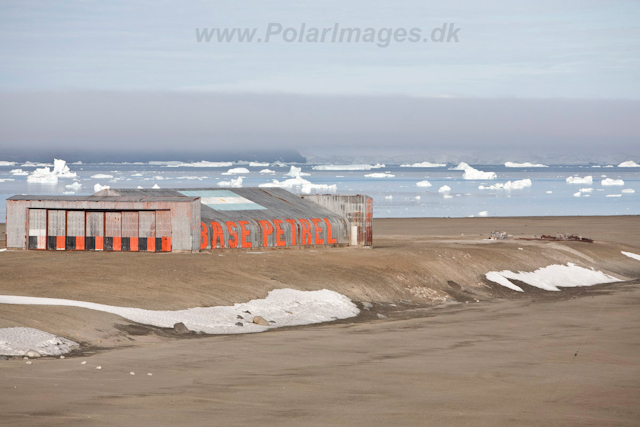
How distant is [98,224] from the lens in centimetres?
3184

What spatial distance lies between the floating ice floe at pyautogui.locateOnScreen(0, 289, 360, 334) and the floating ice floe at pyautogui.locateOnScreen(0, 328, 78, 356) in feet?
9.62

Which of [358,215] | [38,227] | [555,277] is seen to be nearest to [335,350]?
[38,227]

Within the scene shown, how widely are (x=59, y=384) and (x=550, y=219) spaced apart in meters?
64.7

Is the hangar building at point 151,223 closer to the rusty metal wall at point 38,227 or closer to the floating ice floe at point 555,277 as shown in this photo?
the rusty metal wall at point 38,227

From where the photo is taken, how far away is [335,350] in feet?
59.4

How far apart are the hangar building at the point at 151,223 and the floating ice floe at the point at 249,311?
7.23m

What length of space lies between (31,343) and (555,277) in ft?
77.5

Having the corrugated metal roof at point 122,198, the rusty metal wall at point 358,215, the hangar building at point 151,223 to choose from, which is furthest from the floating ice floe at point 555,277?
the corrugated metal roof at point 122,198

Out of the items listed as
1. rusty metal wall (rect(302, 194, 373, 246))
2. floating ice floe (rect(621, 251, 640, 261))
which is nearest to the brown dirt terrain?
rusty metal wall (rect(302, 194, 373, 246))

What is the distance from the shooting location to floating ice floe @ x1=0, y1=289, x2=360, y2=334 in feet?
67.5

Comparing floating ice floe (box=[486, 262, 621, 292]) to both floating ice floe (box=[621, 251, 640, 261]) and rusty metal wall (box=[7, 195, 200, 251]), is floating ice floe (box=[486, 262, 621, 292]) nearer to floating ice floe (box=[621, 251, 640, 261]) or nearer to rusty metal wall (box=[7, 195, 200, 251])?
floating ice floe (box=[621, 251, 640, 261])

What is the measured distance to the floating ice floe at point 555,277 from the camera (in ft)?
107

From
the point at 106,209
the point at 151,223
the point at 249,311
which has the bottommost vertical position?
the point at 249,311

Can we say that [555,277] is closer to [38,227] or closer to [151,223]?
[151,223]
